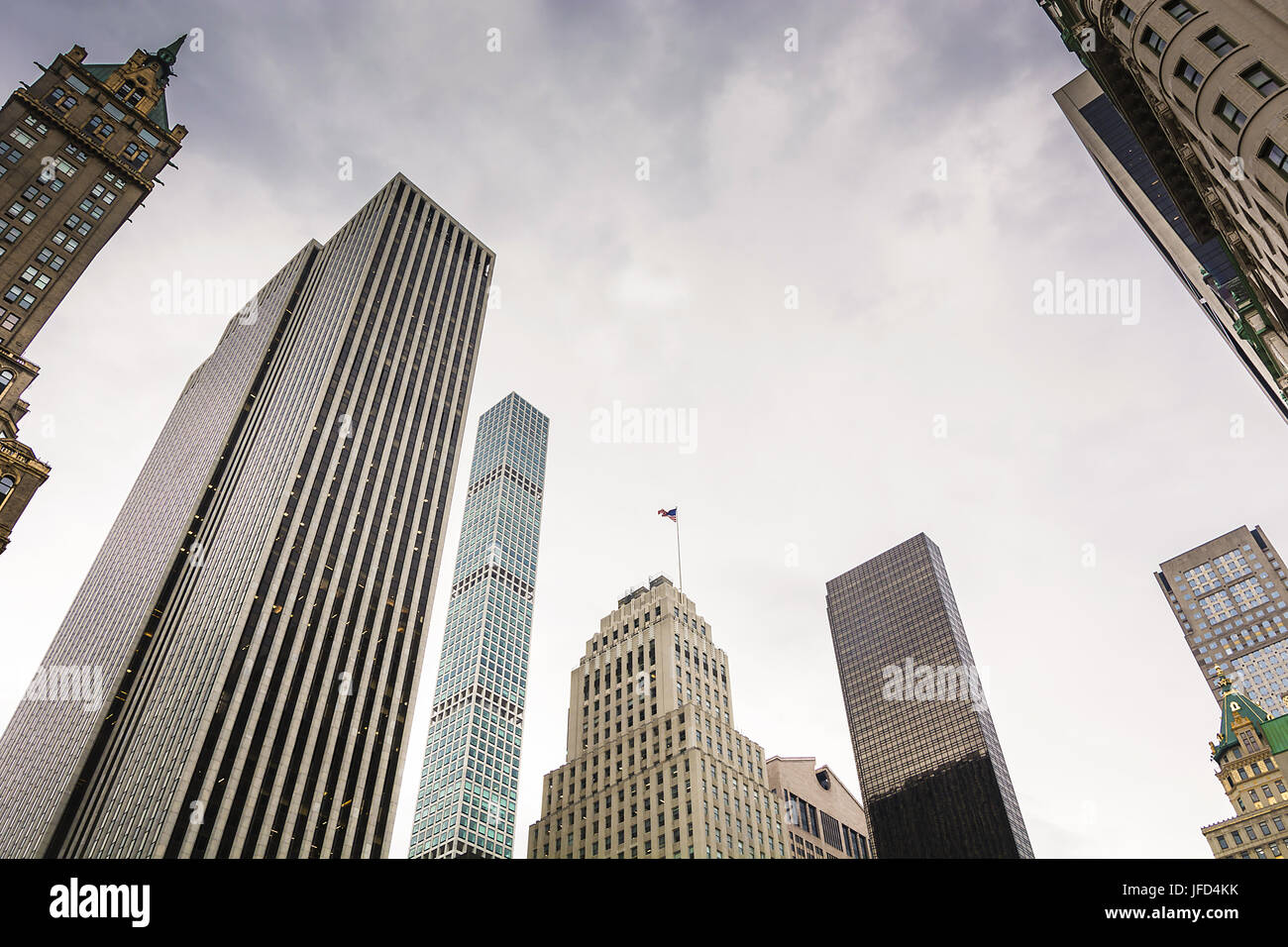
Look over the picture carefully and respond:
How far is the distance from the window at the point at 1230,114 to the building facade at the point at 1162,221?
55348mm

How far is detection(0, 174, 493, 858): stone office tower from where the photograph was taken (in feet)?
304

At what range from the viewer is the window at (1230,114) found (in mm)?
41281

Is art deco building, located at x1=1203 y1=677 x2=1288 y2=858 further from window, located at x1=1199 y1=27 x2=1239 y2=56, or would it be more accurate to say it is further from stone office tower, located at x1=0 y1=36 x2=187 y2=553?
stone office tower, located at x1=0 y1=36 x2=187 y2=553

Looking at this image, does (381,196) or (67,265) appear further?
(381,196)

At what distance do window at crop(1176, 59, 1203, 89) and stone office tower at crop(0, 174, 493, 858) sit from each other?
103m

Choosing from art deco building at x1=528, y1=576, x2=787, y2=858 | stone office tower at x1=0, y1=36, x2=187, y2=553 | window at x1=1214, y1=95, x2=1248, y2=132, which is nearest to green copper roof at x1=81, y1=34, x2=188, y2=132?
stone office tower at x1=0, y1=36, x2=187, y2=553

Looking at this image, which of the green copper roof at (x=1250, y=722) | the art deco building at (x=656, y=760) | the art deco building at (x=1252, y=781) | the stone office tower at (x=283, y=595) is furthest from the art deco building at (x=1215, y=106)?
the stone office tower at (x=283, y=595)

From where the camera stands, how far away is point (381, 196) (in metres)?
161

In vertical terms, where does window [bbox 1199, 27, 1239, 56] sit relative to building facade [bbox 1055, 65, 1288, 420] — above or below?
below

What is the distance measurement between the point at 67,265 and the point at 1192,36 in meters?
105

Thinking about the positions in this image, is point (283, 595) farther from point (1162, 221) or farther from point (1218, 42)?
point (1162, 221)
